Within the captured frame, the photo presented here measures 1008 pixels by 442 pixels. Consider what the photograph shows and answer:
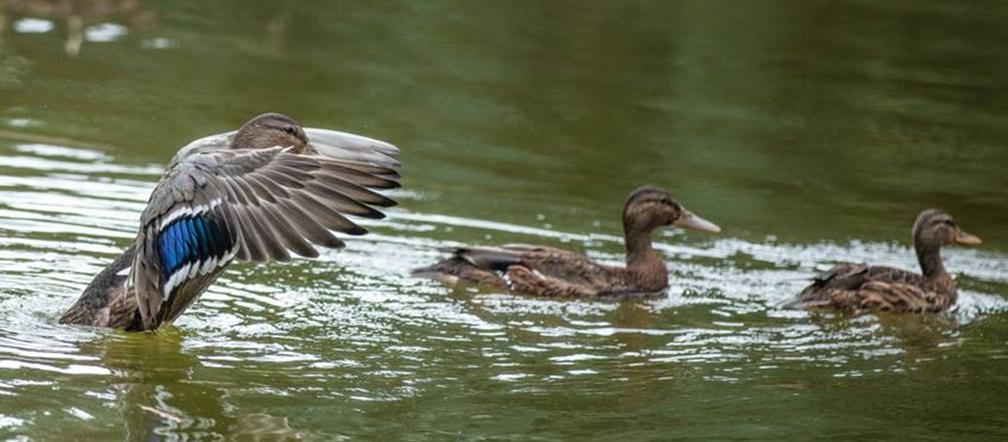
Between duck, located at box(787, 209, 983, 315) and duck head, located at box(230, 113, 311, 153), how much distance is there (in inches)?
126

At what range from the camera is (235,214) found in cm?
880

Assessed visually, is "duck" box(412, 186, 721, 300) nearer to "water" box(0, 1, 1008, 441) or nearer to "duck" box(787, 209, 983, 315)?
"water" box(0, 1, 1008, 441)

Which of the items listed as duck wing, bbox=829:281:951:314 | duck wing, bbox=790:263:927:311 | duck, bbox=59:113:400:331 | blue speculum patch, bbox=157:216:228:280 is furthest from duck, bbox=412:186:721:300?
blue speculum patch, bbox=157:216:228:280

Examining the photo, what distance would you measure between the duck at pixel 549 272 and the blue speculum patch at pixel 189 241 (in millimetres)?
2798

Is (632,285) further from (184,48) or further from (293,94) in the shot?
(184,48)

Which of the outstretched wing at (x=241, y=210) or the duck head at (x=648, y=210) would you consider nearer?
the outstretched wing at (x=241, y=210)

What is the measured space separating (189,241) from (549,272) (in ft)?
10.8

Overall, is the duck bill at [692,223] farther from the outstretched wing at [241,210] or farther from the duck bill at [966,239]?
the outstretched wing at [241,210]

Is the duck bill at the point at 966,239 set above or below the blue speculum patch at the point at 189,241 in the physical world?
above

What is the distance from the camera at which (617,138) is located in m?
16.5

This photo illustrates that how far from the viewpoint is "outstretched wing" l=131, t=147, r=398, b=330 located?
8609 millimetres

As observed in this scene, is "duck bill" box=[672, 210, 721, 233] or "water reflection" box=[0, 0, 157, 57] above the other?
"water reflection" box=[0, 0, 157, 57]

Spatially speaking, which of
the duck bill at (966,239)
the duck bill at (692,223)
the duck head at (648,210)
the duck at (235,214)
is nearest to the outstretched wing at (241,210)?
the duck at (235,214)

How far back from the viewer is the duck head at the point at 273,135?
32.4 ft
